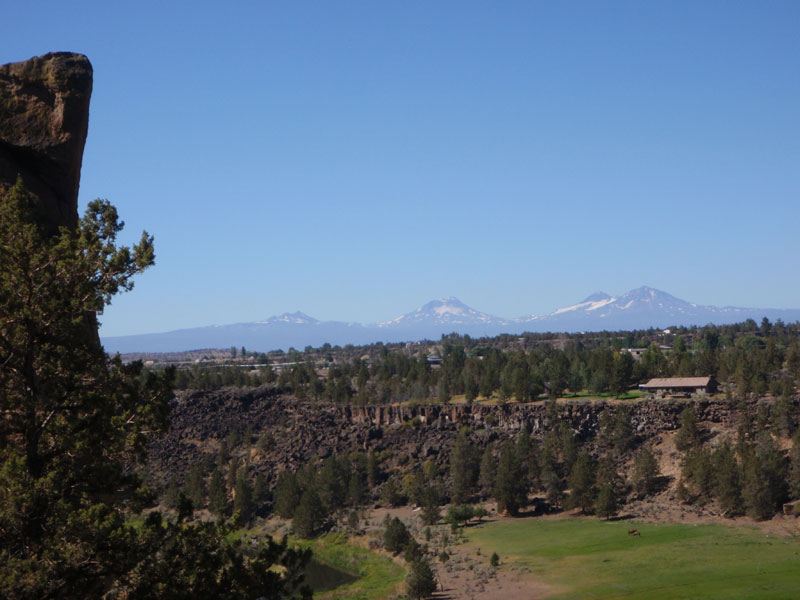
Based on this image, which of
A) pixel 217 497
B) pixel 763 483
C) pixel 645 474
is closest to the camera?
pixel 763 483

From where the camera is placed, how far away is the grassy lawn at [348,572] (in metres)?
63.5

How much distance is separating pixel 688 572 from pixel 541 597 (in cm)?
1105

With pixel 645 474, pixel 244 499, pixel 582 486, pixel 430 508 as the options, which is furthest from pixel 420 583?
pixel 244 499

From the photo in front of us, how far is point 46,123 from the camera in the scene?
63.6 ft

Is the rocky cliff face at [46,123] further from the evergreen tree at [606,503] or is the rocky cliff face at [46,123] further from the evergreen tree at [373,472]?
the evergreen tree at [373,472]

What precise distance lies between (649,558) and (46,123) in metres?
55.5

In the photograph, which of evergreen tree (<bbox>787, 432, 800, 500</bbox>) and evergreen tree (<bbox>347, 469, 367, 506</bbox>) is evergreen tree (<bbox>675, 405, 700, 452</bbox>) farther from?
evergreen tree (<bbox>347, 469, 367, 506</bbox>)

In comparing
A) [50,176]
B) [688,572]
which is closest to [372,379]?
[688,572]

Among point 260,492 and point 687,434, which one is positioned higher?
point 687,434

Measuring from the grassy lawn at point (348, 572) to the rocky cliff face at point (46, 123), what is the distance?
4791 centimetres

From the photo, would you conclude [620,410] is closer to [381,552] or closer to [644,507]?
[644,507]

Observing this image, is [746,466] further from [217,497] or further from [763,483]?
[217,497]

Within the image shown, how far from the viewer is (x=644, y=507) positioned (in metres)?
83.1

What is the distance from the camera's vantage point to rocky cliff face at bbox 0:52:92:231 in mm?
18953
